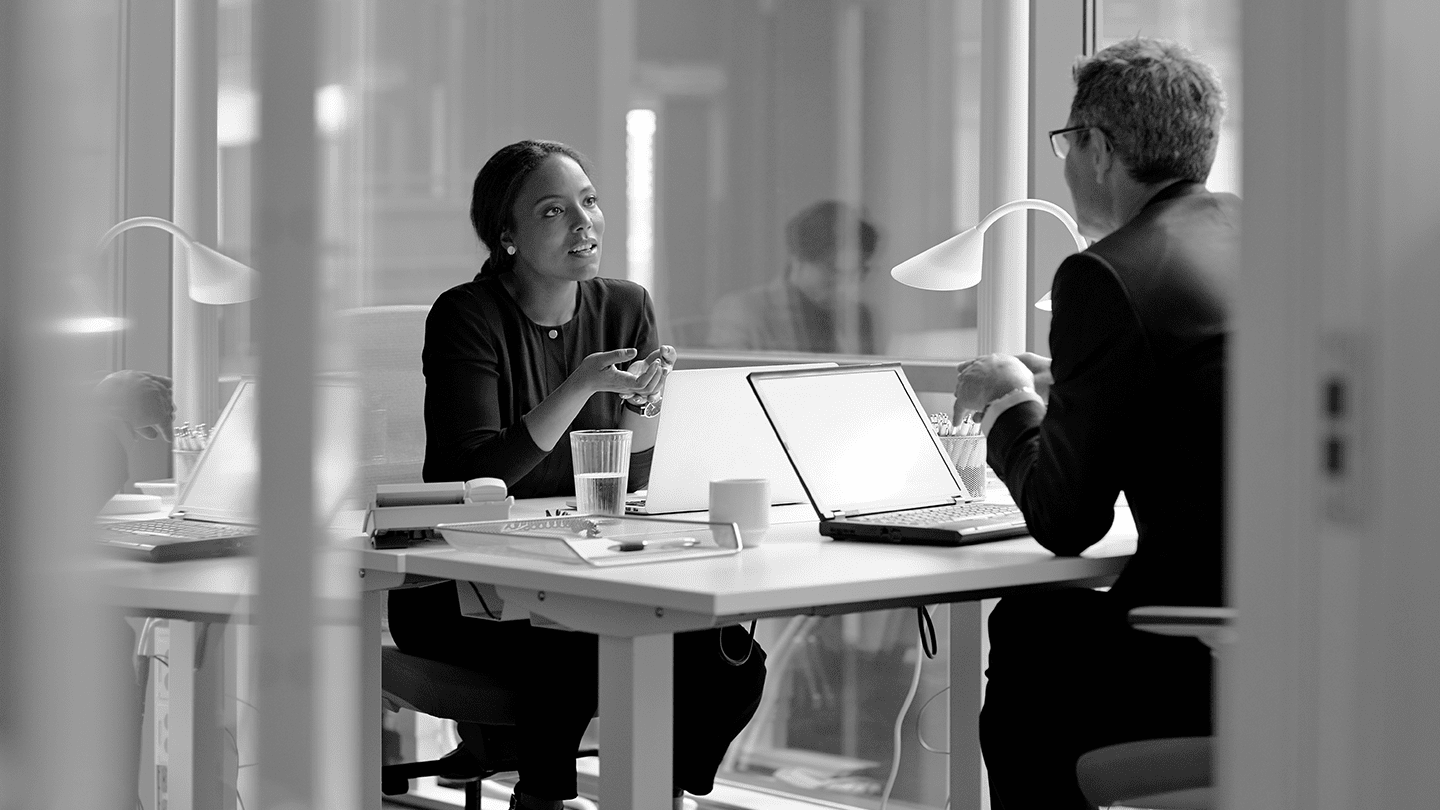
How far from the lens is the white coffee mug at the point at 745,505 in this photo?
1.93 metres

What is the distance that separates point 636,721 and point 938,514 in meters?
0.62

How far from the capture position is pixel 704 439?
219cm

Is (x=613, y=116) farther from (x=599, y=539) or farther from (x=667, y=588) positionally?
(x=667, y=588)

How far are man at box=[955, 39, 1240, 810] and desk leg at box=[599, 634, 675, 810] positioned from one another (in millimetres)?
474

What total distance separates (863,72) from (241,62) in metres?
3.41

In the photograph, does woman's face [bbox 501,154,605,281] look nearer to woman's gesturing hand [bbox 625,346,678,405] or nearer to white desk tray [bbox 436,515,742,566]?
woman's gesturing hand [bbox 625,346,678,405]

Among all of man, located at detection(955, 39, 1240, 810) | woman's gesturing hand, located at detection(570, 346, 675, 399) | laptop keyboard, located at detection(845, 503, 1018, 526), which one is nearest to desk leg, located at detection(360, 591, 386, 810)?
woman's gesturing hand, located at detection(570, 346, 675, 399)

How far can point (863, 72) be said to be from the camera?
4.19 meters

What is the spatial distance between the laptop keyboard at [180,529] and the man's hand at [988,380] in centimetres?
92


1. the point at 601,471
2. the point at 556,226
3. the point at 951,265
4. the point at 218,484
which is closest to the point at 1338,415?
the point at 601,471

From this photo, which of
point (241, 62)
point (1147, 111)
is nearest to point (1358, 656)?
point (241, 62)

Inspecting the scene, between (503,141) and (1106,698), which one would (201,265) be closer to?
(1106,698)

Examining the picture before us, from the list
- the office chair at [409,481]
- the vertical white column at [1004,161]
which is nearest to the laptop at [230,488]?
the office chair at [409,481]

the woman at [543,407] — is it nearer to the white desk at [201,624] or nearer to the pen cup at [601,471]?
the pen cup at [601,471]
